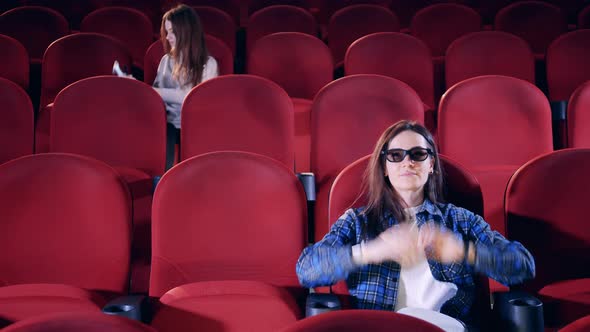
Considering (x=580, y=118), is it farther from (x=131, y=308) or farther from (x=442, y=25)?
(x=131, y=308)

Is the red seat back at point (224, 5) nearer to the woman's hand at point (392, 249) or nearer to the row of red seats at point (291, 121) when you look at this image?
the row of red seats at point (291, 121)

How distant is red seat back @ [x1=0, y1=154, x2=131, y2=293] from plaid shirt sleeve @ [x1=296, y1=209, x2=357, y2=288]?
23 cm

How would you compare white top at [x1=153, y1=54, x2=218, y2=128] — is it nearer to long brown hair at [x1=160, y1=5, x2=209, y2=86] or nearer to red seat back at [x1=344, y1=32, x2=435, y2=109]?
long brown hair at [x1=160, y1=5, x2=209, y2=86]

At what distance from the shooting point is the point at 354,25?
1.84 m

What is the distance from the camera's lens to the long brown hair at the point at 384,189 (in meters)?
0.78

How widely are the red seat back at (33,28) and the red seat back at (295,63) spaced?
64 centimetres

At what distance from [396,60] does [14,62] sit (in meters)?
0.85

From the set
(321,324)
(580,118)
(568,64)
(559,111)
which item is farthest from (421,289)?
(568,64)

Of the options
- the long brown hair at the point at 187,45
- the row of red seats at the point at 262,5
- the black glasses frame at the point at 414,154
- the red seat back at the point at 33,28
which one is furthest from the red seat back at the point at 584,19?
the red seat back at the point at 33,28

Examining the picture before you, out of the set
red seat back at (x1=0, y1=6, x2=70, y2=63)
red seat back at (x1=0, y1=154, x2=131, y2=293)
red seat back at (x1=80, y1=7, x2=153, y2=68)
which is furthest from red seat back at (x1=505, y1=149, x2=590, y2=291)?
red seat back at (x1=0, y1=6, x2=70, y2=63)

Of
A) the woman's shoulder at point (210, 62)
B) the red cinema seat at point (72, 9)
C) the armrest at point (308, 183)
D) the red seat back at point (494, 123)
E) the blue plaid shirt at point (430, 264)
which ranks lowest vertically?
the blue plaid shirt at point (430, 264)

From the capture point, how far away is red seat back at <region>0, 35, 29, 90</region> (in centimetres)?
152

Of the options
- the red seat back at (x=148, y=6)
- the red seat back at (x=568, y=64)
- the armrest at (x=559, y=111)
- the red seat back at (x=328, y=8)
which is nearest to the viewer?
the armrest at (x=559, y=111)

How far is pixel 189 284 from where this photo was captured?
730 millimetres
